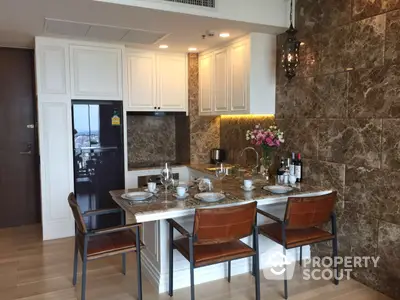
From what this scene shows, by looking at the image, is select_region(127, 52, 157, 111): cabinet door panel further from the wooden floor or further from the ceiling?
the wooden floor

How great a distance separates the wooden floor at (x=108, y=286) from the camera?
2764 millimetres

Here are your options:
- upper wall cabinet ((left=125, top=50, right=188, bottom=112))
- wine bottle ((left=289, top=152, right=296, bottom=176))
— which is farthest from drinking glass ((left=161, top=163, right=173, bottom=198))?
upper wall cabinet ((left=125, top=50, right=188, bottom=112))

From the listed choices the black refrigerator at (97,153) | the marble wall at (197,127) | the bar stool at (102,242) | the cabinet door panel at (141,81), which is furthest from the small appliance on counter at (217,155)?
the bar stool at (102,242)

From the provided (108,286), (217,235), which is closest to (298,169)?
→ (217,235)

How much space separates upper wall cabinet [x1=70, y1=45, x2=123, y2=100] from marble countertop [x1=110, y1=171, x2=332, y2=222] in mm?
1717

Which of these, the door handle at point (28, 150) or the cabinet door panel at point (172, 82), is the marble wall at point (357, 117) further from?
the door handle at point (28, 150)

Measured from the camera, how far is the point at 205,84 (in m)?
4.71

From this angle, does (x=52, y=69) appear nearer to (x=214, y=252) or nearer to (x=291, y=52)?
(x=291, y=52)

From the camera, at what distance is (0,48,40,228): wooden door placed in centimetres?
447

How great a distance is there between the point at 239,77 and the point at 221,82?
421mm

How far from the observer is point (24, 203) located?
4625 millimetres

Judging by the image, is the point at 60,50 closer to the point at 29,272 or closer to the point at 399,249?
the point at 29,272

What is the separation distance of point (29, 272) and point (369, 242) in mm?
3176

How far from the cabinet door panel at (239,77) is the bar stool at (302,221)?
4.98ft
